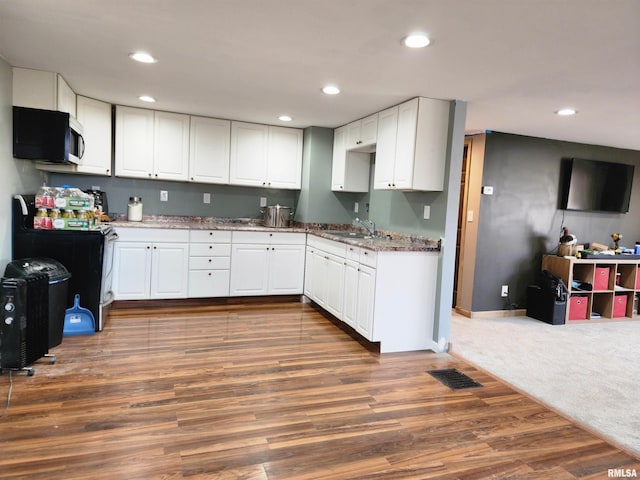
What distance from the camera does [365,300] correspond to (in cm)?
370

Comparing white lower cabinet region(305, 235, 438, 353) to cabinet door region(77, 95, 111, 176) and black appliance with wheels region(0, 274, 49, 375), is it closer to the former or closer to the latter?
black appliance with wheels region(0, 274, 49, 375)

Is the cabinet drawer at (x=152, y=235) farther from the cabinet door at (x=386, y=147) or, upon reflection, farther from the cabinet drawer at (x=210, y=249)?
the cabinet door at (x=386, y=147)

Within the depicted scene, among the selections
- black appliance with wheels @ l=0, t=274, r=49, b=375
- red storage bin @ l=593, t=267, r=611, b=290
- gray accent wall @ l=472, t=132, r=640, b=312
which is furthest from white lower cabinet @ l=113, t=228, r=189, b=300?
red storage bin @ l=593, t=267, r=611, b=290

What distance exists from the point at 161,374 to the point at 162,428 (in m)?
0.74

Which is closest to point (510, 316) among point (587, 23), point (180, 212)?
point (587, 23)

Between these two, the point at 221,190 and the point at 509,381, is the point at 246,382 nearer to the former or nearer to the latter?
the point at 509,381

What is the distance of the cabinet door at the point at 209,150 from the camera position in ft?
16.5

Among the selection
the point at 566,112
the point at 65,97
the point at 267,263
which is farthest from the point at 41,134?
the point at 566,112

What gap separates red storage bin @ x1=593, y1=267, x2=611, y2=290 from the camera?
5.27m

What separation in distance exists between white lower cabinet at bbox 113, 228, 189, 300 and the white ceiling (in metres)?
1.47

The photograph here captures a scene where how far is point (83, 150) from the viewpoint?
429cm

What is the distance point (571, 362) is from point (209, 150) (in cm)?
440

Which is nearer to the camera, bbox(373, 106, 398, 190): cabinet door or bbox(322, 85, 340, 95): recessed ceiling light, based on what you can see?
bbox(322, 85, 340, 95): recessed ceiling light

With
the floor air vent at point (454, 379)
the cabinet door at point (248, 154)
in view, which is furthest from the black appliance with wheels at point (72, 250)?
the floor air vent at point (454, 379)
